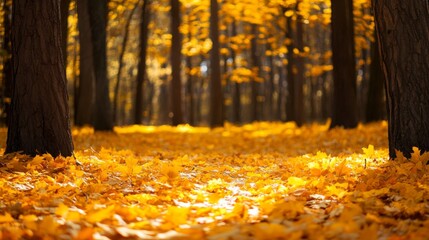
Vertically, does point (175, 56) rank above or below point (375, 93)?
above

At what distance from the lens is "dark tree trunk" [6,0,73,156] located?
20.2 feet

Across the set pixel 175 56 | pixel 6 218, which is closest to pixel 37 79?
pixel 6 218

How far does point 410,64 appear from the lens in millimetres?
6238

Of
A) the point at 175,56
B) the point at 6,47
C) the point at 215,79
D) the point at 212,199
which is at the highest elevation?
the point at 6,47

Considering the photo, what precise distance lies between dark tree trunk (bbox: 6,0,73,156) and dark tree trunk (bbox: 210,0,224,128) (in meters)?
11.5

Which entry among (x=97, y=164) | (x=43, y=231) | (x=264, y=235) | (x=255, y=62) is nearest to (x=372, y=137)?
(x=97, y=164)

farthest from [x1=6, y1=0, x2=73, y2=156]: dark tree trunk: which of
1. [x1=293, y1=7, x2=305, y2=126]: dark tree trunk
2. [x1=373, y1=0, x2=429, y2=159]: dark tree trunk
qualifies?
[x1=293, y1=7, x2=305, y2=126]: dark tree trunk

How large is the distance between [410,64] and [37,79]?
499 centimetres

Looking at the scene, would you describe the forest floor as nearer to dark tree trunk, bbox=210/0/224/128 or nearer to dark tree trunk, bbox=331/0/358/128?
dark tree trunk, bbox=331/0/358/128

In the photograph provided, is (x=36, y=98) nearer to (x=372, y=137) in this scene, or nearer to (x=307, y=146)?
(x=307, y=146)

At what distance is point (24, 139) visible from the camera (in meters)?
6.25

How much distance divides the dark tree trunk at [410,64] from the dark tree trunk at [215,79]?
11.6 m

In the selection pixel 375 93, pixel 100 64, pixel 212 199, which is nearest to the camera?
pixel 212 199

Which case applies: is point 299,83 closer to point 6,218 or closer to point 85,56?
point 85,56
